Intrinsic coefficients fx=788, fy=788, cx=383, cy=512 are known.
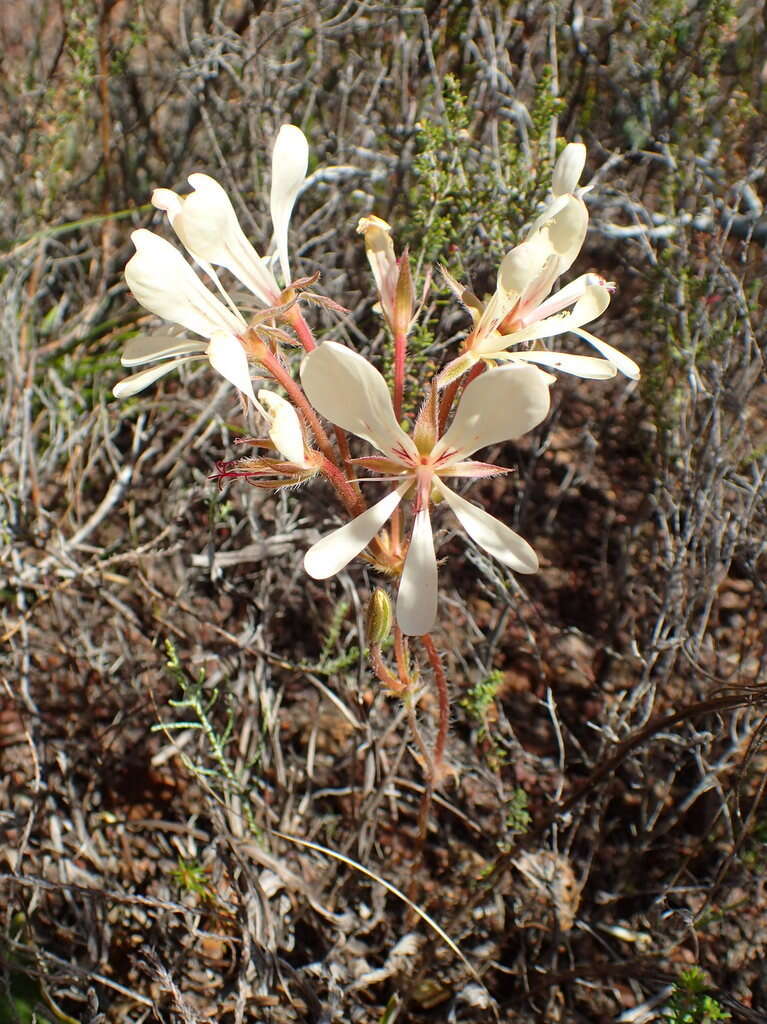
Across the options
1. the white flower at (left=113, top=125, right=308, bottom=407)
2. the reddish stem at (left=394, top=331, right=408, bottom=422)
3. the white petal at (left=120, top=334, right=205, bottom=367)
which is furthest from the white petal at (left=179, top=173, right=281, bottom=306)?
the reddish stem at (left=394, top=331, right=408, bottom=422)

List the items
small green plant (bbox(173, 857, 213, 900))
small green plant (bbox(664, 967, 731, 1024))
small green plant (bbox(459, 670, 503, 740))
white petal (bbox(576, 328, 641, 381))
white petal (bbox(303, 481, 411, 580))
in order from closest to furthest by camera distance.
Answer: white petal (bbox(303, 481, 411, 580)) → white petal (bbox(576, 328, 641, 381)) → small green plant (bbox(664, 967, 731, 1024)) → small green plant (bbox(173, 857, 213, 900)) → small green plant (bbox(459, 670, 503, 740))

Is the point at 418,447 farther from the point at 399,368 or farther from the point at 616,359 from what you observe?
the point at 616,359

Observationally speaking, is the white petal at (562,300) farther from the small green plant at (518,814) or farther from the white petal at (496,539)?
the small green plant at (518,814)

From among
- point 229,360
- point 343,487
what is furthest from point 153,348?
point 343,487

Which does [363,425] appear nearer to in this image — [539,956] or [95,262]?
[539,956]

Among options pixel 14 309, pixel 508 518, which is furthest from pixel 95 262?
Answer: pixel 508 518

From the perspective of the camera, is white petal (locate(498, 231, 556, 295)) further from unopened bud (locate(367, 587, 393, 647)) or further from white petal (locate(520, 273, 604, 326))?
unopened bud (locate(367, 587, 393, 647))
